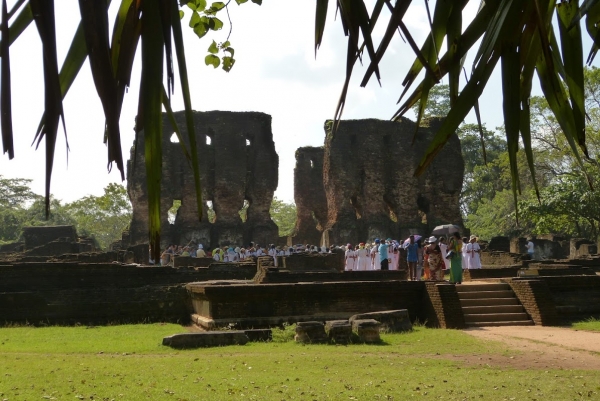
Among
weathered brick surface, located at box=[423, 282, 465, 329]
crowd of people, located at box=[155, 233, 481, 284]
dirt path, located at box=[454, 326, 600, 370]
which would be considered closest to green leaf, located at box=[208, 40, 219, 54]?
dirt path, located at box=[454, 326, 600, 370]

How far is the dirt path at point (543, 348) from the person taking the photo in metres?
7.15

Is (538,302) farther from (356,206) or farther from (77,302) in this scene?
(356,206)

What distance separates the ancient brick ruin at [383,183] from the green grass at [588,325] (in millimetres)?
22562

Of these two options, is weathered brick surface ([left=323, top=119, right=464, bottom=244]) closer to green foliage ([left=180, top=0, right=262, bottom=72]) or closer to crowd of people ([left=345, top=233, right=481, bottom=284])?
crowd of people ([left=345, top=233, right=481, bottom=284])

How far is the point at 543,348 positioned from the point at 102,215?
2170 inches

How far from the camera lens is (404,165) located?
115 feet

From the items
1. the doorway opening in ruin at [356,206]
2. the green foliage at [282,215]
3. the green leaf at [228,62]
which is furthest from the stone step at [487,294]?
the green foliage at [282,215]

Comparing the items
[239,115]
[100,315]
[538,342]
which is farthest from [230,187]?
[538,342]

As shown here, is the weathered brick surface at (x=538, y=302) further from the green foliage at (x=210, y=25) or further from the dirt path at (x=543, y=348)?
the green foliage at (x=210, y=25)

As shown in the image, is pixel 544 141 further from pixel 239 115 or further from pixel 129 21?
pixel 129 21

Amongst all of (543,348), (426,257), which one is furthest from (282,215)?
(543,348)

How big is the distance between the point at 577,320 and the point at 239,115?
87.6 feet

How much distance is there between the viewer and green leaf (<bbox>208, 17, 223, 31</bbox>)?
4062mm

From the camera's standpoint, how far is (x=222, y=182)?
35469 millimetres
